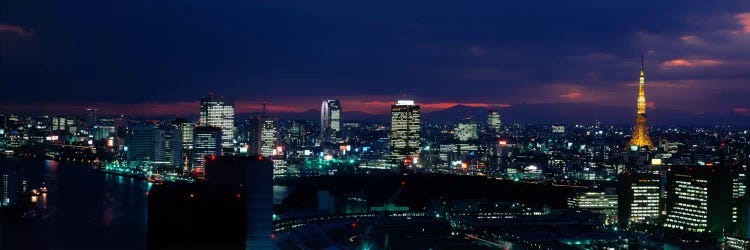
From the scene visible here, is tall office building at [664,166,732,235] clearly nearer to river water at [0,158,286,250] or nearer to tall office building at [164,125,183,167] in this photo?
river water at [0,158,286,250]

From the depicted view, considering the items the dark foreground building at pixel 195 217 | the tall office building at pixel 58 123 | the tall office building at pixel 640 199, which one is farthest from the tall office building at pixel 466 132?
the dark foreground building at pixel 195 217

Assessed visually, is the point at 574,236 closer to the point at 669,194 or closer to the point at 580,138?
the point at 669,194

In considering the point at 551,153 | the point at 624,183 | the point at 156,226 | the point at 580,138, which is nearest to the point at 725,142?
the point at 551,153

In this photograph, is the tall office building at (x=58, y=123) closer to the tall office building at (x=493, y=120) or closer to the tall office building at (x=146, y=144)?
the tall office building at (x=146, y=144)

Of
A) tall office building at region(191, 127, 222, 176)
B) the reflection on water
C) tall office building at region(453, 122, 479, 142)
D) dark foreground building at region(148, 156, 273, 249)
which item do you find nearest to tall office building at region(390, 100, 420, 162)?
tall office building at region(453, 122, 479, 142)

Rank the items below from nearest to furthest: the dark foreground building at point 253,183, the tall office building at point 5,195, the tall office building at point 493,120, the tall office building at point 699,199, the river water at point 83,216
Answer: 1. the dark foreground building at point 253,183
2. the river water at point 83,216
3. the tall office building at point 699,199
4. the tall office building at point 5,195
5. the tall office building at point 493,120

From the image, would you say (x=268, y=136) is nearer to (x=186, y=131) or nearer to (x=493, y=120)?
(x=186, y=131)

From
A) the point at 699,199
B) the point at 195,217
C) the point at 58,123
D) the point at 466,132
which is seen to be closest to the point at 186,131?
the point at 58,123
